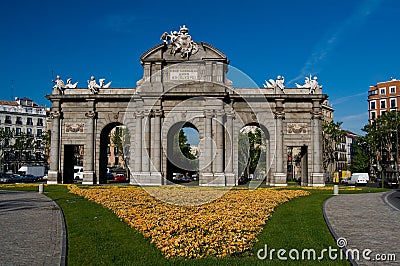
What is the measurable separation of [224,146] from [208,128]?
9.53 feet

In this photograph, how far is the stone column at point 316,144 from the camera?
47.4 metres

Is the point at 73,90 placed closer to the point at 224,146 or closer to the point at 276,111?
the point at 224,146

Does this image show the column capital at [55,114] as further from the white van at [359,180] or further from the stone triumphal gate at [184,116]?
the white van at [359,180]

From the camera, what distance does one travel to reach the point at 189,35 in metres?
46.6

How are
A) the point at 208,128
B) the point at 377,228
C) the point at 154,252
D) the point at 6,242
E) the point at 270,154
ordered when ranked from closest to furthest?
the point at 154,252, the point at 6,242, the point at 377,228, the point at 208,128, the point at 270,154

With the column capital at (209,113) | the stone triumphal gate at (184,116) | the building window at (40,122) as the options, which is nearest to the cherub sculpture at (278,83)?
the stone triumphal gate at (184,116)

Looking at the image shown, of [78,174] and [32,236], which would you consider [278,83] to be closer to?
[32,236]

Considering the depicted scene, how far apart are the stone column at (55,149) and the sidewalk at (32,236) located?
84.2 feet

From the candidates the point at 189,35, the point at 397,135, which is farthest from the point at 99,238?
the point at 397,135

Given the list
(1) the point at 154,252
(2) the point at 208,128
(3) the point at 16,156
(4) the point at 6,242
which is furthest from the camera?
(3) the point at 16,156

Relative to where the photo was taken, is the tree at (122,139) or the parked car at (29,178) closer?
the parked car at (29,178)

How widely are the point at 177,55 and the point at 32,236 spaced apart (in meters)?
34.4

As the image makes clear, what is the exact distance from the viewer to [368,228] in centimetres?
1684

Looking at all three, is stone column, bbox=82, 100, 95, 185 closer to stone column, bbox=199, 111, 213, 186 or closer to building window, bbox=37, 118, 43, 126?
stone column, bbox=199, 111, 213, 186
